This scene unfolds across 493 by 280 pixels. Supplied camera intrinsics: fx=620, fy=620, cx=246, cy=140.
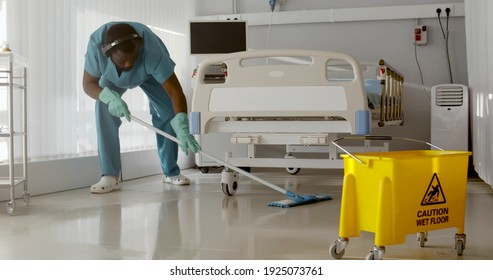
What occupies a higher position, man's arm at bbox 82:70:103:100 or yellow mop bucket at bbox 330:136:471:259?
man's arm at bbox 82:70:103:100

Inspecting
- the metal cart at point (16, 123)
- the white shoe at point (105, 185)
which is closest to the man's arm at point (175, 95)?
the white shoe at point (105, 185)

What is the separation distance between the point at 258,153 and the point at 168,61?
2.39 metres

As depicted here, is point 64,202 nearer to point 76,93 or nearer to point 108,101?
point 108,101

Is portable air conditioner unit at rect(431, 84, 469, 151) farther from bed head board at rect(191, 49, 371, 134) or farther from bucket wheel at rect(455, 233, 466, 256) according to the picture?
bucket wheel at rect(455, 233, 466, 256)

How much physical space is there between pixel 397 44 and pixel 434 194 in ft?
13.4

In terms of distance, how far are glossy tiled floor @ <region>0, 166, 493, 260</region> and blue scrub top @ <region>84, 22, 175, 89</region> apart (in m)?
0.83

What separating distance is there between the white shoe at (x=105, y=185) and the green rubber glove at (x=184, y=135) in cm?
76

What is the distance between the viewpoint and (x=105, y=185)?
455 cm

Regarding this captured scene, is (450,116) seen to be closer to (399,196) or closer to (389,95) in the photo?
(389,95)

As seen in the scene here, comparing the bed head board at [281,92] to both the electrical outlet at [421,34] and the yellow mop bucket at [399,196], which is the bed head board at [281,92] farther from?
the electrical outlet at [421,34]

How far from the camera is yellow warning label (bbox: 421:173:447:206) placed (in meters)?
2.30

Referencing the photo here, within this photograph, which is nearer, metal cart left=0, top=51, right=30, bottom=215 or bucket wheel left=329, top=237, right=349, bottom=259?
bucket wheel left=329, top=237, right=349, bottom=259

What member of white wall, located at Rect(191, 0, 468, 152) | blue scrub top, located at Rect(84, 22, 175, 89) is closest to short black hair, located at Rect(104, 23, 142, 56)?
blue scrub top, located at Rect(84, 22, 175, 89)

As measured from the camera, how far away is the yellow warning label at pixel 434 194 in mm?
2297
